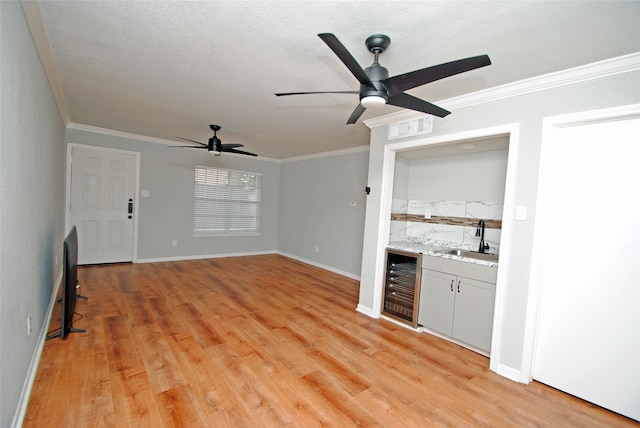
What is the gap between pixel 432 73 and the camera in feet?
5.06

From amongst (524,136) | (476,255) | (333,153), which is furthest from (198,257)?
(524,136)

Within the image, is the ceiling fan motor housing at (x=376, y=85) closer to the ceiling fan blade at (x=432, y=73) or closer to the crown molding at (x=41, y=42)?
the ceiling fan blade at (x=432, y=73)

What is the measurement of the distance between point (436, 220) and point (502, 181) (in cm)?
87

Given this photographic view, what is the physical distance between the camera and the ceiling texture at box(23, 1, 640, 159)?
1551 millimetres

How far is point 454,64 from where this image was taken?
57.6 inches

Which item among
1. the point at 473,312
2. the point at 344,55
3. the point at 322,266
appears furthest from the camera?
the point at 322,266

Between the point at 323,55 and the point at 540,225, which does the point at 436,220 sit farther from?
the point at 323,55

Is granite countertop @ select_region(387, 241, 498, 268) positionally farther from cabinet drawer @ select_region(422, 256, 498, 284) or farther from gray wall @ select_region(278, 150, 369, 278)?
gray wall @ select_region(278, 150, 369, 278)

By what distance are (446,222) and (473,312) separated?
1224 millimetres

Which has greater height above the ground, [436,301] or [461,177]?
[461,177]

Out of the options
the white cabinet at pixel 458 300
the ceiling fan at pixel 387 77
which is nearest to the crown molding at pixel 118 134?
the ceiling fan at pixel 387 77

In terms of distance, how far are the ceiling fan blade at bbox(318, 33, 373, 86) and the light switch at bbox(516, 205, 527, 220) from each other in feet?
5.40

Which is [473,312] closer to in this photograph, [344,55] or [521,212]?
[521,212]

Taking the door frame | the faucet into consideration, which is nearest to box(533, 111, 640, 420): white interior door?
the faucet
